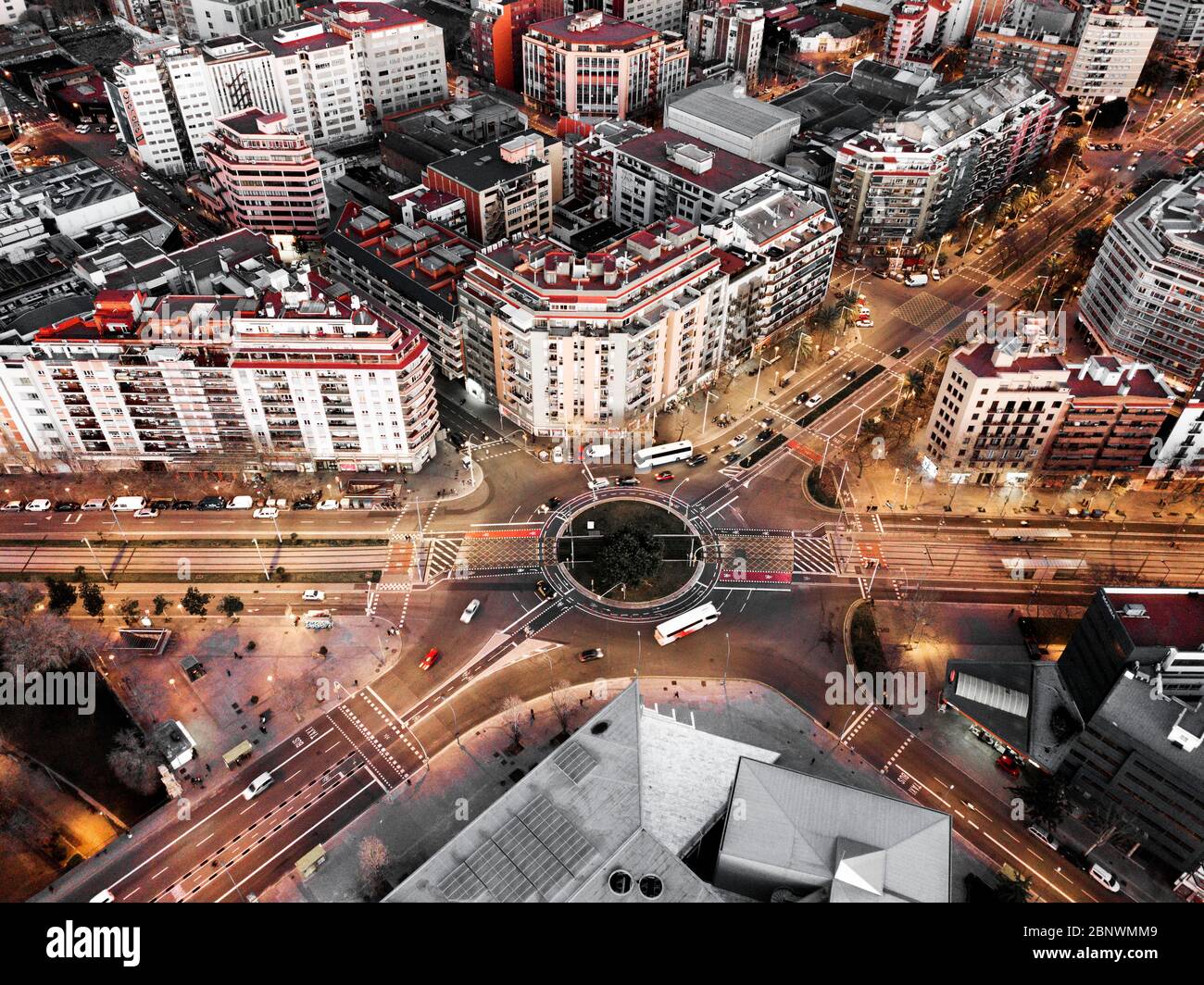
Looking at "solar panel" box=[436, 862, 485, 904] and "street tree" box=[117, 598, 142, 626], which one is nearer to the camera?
"solar panel" box=[436, 862, 485, 904]

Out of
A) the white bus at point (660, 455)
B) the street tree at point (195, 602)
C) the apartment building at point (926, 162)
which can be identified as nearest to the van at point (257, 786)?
the street tree at point (195, 602)

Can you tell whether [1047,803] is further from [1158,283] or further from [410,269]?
[410,269]

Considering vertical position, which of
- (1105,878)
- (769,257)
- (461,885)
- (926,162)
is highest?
(926,162)

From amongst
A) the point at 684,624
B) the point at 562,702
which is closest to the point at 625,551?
the point at 684,624

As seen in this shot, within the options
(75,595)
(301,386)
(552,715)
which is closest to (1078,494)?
(552,715)

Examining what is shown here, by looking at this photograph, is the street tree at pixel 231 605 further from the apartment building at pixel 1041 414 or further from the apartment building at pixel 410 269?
the apartment building at pixel 1041 414

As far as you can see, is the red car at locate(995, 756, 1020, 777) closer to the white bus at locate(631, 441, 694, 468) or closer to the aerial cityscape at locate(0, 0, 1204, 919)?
the aerial cityscape at locate(0, 0, 1204, 919)

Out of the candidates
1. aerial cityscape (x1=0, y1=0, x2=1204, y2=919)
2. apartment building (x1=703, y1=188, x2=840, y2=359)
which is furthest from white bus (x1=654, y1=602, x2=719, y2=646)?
apartment building (x1=703, y1=188, x2=840, y2=359)
